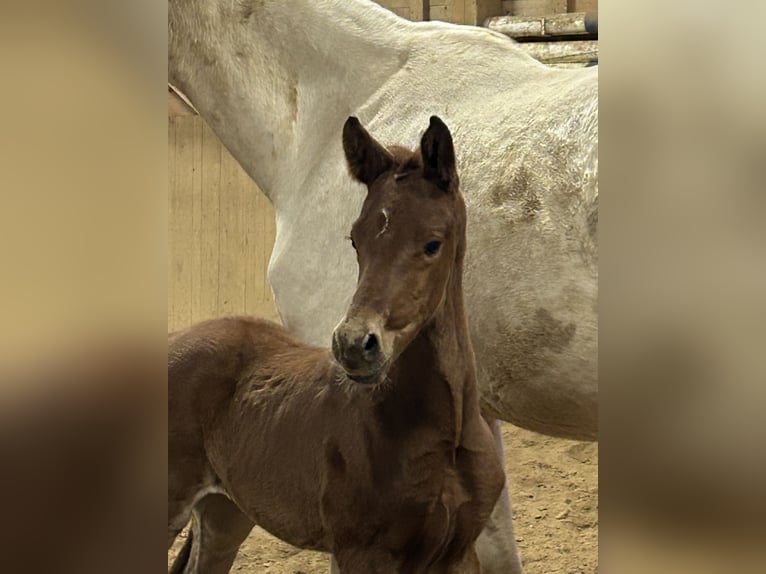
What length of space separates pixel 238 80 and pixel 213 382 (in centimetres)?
36

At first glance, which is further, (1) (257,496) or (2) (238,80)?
(2) (238,80)

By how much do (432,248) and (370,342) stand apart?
77 mm

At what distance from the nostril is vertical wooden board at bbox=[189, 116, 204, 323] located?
1579mm

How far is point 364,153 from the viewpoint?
55 cm

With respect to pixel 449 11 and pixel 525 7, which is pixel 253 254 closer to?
pixel 449 11

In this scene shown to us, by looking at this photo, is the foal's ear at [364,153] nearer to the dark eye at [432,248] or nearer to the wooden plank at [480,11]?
the dark eye at [432,248]

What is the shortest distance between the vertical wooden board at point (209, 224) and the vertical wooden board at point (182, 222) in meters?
0.03

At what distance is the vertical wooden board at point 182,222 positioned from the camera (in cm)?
200
